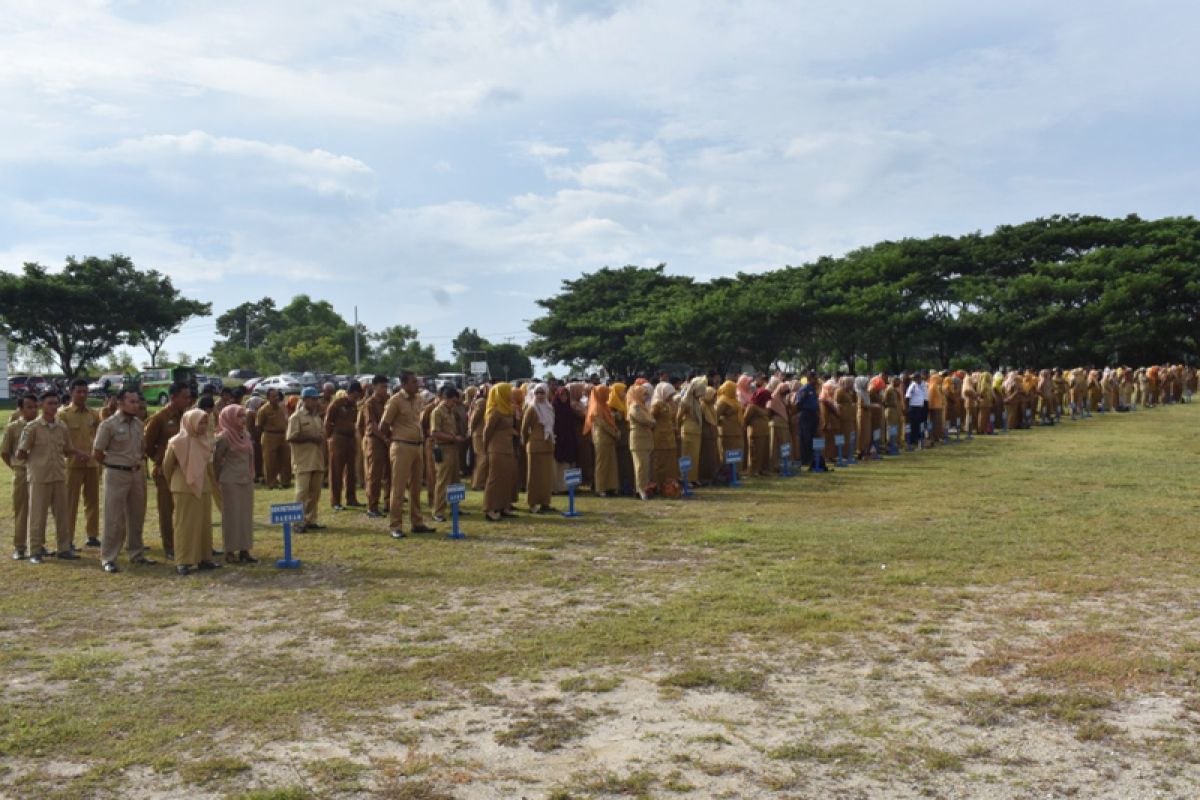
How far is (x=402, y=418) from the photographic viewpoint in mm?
10867

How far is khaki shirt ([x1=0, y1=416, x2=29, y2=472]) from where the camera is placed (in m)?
9.87

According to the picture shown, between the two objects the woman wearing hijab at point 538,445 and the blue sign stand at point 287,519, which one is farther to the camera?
the woman wearing hijab at point 538,445

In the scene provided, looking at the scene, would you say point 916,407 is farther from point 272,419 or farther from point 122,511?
point 122,511

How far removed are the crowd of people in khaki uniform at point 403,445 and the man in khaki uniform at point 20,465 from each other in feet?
0.06

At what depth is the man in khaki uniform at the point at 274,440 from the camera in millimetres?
15992

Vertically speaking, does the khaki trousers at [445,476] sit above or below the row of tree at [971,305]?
below

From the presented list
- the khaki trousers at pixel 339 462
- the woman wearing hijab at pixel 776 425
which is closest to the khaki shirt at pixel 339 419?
the khaki trousers at pixel 339 462

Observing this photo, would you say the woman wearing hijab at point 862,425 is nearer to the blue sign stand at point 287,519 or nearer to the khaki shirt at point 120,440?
the blue sign stand at point 287,519

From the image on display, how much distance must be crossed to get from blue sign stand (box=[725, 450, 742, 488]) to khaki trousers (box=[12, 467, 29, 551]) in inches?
363

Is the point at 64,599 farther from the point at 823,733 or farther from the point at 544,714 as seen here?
the point at 823,733

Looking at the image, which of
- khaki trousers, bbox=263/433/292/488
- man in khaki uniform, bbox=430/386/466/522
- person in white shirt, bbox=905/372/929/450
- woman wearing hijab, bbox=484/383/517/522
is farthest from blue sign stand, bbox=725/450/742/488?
khaki trousers, bbox=263/433/292/488

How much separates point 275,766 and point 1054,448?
19.4 meters

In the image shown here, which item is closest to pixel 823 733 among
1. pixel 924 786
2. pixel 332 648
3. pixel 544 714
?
pixel 924 786

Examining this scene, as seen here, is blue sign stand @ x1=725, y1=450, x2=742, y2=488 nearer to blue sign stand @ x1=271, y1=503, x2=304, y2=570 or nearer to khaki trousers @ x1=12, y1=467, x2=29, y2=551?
blue sign stand @ x1=271, y1=503, x2=304, y2=570
